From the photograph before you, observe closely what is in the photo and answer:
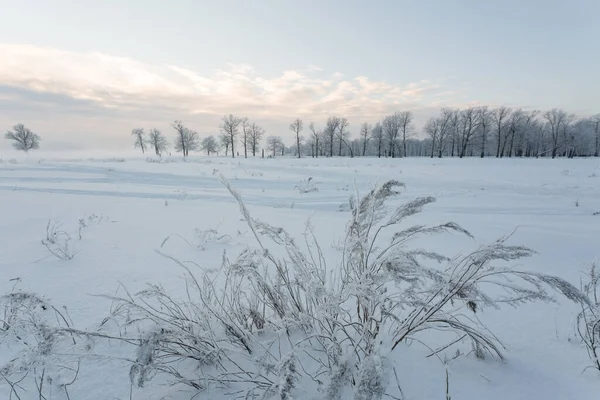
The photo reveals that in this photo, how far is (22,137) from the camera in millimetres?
55250

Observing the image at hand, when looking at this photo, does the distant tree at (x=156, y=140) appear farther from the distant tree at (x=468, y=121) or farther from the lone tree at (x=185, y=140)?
the distant tree at (x=468, y=121)

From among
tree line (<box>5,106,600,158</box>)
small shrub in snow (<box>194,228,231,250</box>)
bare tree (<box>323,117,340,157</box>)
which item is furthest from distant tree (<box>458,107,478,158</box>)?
small shrub in snow (<box>194,228,231,250</box>)

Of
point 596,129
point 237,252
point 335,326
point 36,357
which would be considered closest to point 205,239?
point 237,252

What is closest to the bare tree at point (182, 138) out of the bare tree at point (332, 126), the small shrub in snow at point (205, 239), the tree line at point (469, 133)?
the tree line at point (469, 133)

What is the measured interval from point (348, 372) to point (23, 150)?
7672cm

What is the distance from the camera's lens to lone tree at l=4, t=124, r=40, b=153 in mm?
54425

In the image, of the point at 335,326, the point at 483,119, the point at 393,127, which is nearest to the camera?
the point at 335,326

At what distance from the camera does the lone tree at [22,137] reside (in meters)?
54.4

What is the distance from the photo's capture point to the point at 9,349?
171 centimetres

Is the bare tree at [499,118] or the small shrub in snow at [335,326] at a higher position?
the bare tree at [499,118]

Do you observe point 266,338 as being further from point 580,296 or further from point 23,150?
point 23,150

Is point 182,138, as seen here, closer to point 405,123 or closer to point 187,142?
point 187,142

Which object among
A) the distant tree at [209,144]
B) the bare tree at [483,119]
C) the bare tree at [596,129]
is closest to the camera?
the bare tree at [483,119]

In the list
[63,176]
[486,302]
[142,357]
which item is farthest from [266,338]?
[63,176]
